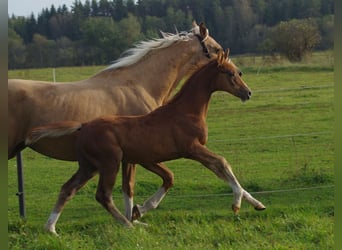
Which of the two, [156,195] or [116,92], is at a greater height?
[116,92]

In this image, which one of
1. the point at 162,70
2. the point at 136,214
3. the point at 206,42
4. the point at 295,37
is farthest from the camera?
Result: the point at 295,37

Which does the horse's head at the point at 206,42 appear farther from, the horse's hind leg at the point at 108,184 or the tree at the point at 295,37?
the tree at the point at 295,37

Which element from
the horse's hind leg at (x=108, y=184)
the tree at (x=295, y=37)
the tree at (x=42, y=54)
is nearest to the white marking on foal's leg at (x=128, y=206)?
the horse's hind leg at (x=108, y=184)

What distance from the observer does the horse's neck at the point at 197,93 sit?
5.66m

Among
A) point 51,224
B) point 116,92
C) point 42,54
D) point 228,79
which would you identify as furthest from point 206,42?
point 42,54

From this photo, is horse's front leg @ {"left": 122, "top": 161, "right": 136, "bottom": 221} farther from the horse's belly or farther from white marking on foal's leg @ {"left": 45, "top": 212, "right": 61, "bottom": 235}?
white marking on foal's leg @ {"left": 45, "top": 212, "right": 61, "bottom": 235}

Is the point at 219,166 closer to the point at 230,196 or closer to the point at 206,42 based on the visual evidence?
the point at 206,42

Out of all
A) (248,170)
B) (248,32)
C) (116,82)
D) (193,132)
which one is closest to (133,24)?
(248,170)

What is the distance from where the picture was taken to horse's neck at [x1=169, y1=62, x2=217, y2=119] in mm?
5660

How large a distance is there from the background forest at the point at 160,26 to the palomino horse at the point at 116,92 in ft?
25.6

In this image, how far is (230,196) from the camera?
303 inches

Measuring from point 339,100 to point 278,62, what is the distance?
84.9ft

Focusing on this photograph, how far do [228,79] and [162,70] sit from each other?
1.06 metres

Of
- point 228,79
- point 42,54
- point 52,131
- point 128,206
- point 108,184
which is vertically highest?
point 228,79
